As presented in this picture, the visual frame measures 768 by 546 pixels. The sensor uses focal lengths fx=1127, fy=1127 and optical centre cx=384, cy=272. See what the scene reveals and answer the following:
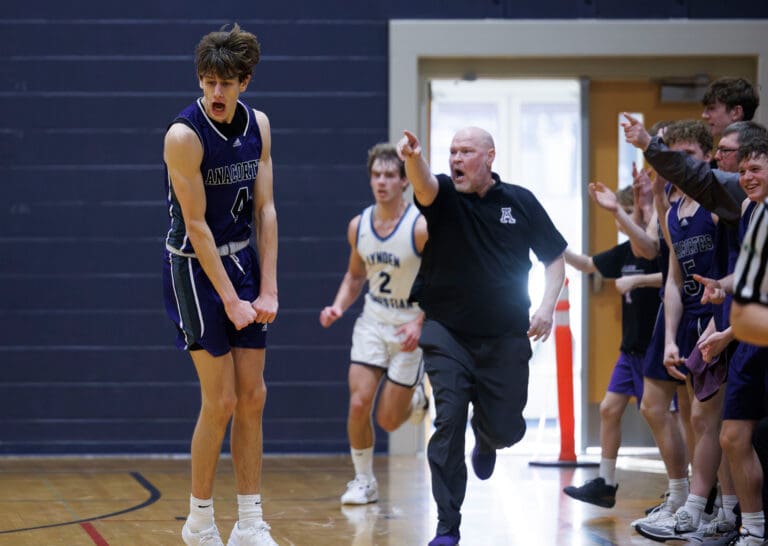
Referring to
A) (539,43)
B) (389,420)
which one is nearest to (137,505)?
(389,420)

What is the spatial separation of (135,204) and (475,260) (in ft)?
10.7

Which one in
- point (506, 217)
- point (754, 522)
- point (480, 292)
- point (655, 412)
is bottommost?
point (754, 522)

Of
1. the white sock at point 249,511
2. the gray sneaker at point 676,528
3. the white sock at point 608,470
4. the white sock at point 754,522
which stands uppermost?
the white sock at point 249,511

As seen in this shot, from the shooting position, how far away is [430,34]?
7.02 meters

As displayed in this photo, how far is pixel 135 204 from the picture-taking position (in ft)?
22.9

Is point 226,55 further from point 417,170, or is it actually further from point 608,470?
point 608,470

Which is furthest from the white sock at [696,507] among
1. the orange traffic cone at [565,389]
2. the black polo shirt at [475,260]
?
the orange traffic cone at [565,389]

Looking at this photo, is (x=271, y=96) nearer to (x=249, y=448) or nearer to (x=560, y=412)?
(x=560, y=412)

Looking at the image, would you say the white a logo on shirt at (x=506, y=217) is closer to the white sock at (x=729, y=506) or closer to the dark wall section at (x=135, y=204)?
the white sock at (x=729, y=506)

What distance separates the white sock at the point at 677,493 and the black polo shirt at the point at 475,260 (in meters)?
1.03

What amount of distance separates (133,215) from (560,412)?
287 centimetres

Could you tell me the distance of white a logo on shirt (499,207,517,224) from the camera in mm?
4406

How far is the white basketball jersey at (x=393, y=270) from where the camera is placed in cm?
553

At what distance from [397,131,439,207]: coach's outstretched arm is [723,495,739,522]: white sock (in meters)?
1.67
